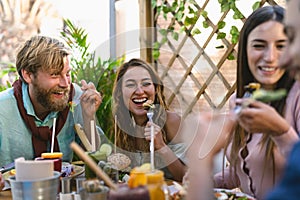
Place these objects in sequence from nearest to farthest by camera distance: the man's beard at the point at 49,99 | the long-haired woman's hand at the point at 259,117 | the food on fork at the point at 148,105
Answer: the long-haired woman's hand at the point at 259,117, the food on fork at the point at 148,105, the man's beard at the point at 49,99

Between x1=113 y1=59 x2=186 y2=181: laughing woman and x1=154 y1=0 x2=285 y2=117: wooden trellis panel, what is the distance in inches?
21.5

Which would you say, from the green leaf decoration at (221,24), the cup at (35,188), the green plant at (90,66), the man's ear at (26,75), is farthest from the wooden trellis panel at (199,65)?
the cup at (35,188)

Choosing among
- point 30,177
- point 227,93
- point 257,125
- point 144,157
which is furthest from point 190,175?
point 227,93

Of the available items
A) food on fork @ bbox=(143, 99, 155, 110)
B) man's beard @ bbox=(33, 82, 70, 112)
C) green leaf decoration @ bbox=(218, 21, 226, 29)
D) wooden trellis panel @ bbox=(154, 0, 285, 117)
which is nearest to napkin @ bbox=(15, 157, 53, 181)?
food on fork @ bbox=(143, 99, 155, 110)

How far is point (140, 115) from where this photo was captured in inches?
60.3

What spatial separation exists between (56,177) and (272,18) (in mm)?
587

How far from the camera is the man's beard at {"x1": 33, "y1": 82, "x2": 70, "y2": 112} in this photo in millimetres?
1581

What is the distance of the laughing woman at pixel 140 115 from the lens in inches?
59.6

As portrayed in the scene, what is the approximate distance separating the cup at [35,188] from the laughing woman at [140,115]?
572 millimetres

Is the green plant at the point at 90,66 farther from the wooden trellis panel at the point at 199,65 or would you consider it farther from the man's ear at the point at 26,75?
the man's ear at the point at 26,75

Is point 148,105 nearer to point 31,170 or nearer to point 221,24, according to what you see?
point 31,170

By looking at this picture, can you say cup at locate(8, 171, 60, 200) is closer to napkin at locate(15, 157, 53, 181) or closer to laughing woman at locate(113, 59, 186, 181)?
napkin at locate(15, 157, 53, 181)

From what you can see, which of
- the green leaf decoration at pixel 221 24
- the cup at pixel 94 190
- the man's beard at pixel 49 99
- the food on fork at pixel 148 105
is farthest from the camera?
the green leaf decoration at pixel 221 24

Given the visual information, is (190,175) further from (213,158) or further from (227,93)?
(227,93)
